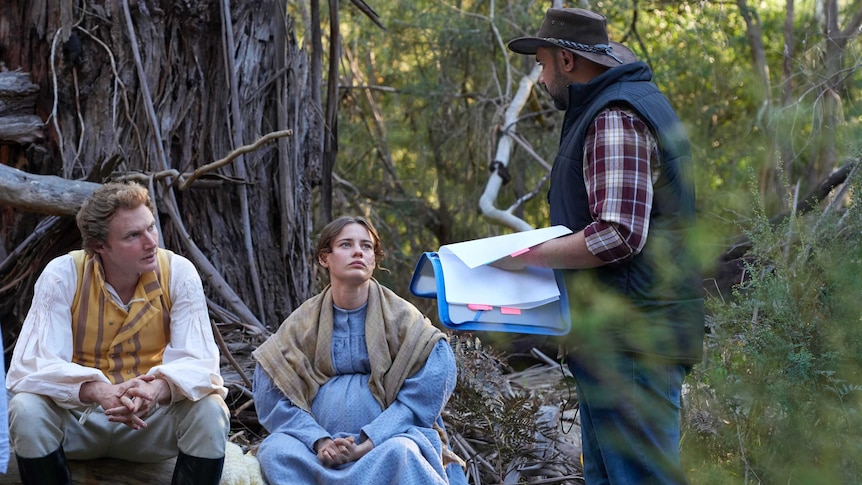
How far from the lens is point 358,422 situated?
354 centimetres

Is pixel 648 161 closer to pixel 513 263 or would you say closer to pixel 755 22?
pixel 513 263

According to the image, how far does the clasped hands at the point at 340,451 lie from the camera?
11.1ft

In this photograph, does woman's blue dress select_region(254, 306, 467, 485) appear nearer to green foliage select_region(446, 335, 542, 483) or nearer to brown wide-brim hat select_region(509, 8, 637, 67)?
green foliage select_region(446, 335, 542, 483)

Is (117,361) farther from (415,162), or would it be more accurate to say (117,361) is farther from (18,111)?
(415,162)

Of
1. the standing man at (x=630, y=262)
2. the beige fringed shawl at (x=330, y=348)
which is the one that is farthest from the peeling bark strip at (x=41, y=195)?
the standing man at (x=630, y=262)

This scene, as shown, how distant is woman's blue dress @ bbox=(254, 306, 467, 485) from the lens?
333 centimetres

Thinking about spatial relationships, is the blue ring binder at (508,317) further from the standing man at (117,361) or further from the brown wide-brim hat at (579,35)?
the standing man at (117,361)

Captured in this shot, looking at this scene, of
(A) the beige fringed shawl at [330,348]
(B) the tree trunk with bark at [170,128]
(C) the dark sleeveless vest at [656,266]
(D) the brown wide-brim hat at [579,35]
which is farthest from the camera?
(B) the tree trunk with bark at [170,128]

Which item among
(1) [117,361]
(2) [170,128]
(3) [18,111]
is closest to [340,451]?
(1) [117,361]

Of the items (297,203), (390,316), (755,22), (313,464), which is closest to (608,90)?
(390,316)

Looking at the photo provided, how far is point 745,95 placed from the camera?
11031mm

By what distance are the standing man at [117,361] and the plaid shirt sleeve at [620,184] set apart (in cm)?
151

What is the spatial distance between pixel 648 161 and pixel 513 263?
490 millimetres

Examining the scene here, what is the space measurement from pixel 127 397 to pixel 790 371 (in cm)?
216
